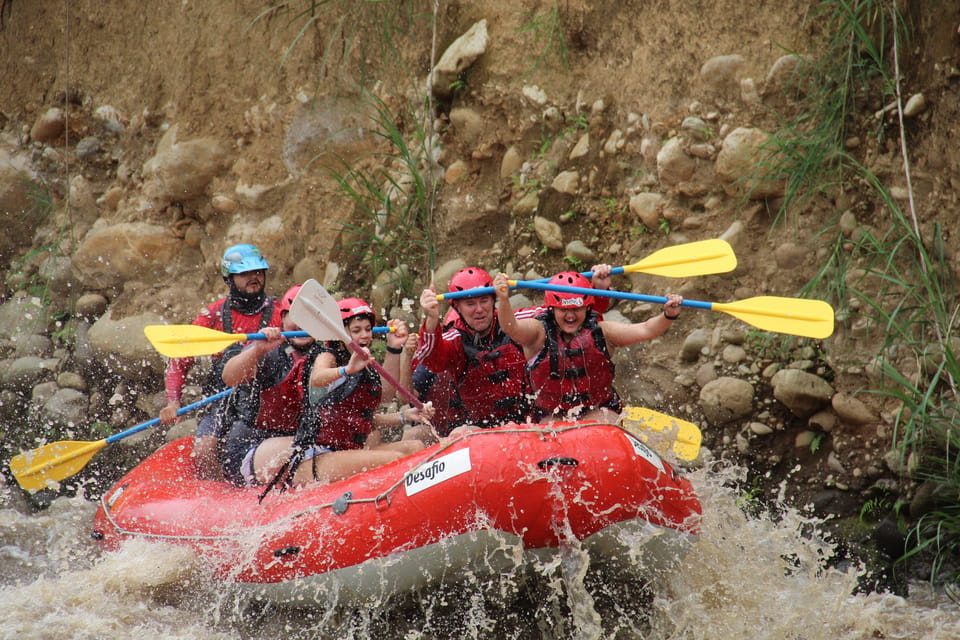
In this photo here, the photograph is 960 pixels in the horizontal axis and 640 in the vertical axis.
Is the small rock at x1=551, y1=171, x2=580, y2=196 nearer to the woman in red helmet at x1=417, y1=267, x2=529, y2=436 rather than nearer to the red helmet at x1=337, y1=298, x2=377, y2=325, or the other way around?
the woman in red helmet at x1=417, y1=267, x2=529, y2=436

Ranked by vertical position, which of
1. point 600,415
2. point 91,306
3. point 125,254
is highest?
point 600,415

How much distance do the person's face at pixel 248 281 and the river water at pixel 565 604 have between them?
1.49 metres

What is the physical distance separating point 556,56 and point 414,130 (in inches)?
48.2

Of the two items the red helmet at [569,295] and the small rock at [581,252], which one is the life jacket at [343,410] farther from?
the small rock at [581,252]

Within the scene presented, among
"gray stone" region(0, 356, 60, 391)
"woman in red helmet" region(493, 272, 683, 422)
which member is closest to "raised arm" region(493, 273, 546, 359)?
"woman in red helmet" region(493, 272, 683, 422)

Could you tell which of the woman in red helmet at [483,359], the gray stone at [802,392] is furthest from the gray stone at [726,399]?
the woman in red helmet at [483,359]

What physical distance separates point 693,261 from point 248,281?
240 cm

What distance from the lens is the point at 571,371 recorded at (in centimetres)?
433

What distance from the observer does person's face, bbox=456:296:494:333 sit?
4.47 metres

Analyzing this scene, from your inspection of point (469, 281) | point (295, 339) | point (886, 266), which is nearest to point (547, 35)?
point (469, 281)

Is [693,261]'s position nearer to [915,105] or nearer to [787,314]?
[787,314]

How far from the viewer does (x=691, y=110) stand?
19.3 feet

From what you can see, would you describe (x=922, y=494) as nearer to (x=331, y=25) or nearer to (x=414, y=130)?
(x=414, y=130)

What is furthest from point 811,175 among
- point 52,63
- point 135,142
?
point 52,63
